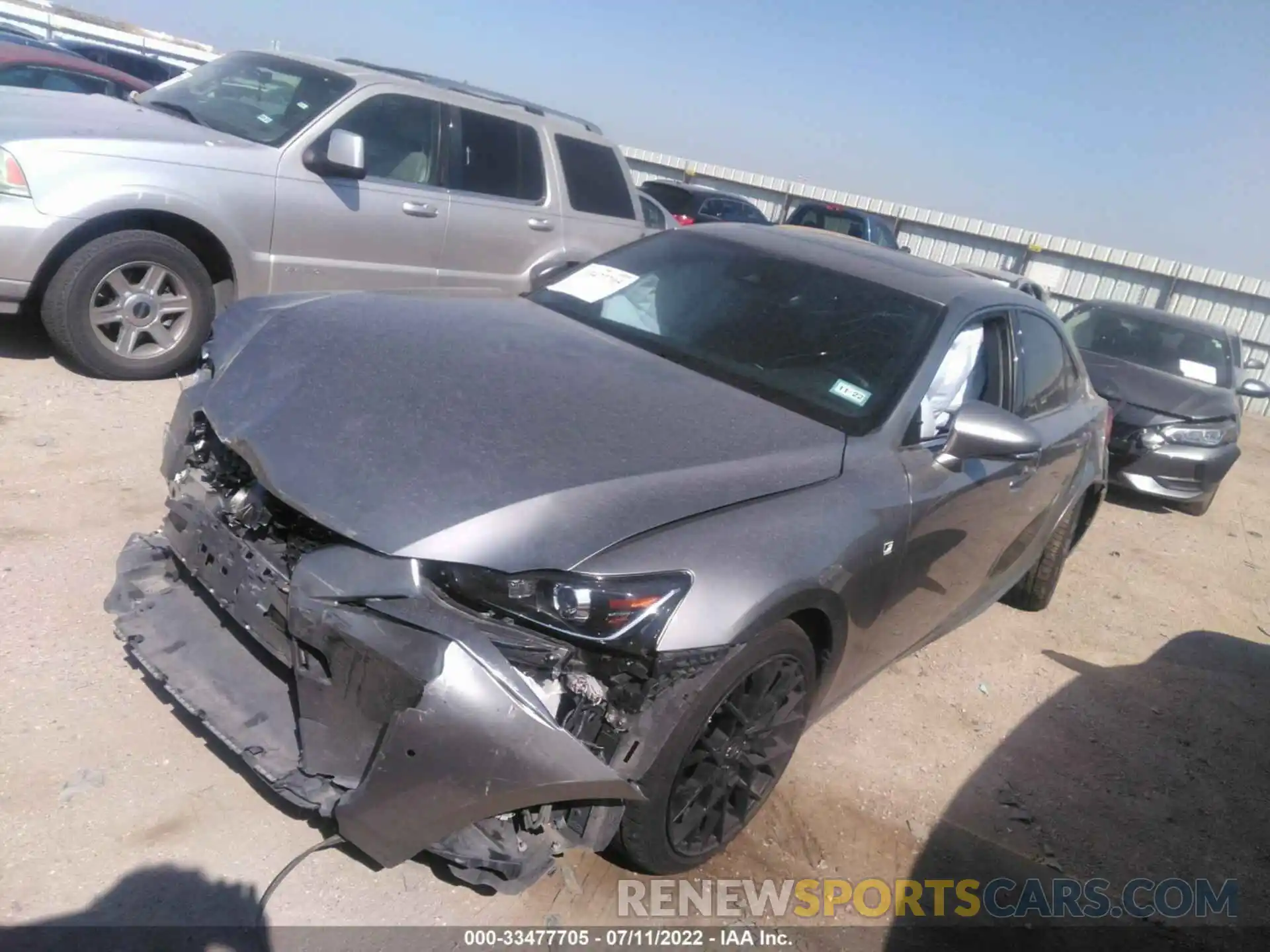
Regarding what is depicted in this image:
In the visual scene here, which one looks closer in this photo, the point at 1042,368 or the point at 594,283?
the point at 594,283

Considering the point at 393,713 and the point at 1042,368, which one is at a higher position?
the point at 1042,368

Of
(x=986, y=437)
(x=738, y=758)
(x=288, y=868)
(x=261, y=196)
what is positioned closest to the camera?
(x=288, y=868)

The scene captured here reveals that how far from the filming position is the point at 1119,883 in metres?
3.18

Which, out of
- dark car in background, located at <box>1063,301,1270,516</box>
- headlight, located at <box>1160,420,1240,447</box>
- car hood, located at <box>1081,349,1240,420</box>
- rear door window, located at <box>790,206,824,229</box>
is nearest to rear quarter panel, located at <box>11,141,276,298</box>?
dark car in background, located at <box>1063,301,1270,516</box>

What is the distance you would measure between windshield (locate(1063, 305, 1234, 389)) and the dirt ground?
11.4ft

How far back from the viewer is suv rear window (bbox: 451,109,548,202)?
6273 millimetres

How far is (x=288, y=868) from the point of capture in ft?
7.59

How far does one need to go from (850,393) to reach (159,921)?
2.43 metres

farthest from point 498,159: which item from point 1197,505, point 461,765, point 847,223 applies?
point 847,223

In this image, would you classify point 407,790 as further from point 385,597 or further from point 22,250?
point 22,250

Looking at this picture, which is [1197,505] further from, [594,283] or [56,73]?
[56,73]

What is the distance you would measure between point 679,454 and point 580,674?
709 millimetres

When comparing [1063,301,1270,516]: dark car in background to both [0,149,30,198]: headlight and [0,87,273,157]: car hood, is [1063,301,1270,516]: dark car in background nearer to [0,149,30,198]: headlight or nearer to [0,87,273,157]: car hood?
[0,87,273,157]: car hood

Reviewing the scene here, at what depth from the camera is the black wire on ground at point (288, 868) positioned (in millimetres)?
2258
